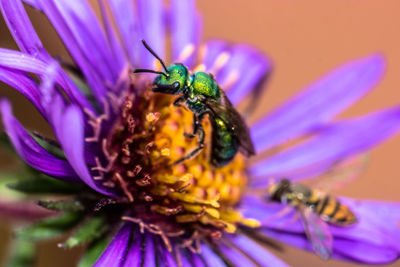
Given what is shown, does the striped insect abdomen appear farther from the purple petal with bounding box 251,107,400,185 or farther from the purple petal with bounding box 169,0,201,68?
the purple petal with bounding box 169,0,201,68

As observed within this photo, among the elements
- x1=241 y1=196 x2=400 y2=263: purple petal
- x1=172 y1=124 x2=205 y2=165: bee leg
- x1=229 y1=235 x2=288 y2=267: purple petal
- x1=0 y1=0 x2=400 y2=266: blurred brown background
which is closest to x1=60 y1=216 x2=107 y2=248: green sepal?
x1=172 y1=124 x2=205 y2=165: bee leg

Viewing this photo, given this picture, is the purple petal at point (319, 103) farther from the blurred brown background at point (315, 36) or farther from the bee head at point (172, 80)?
the blurred brown background at point (315, 36)

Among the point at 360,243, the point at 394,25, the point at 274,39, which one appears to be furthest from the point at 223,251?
the point at 394,25

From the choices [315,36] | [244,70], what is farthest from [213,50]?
[315,36]

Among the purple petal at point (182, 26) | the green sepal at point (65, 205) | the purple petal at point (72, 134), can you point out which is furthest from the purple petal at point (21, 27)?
the purple petal at point (182, 26)

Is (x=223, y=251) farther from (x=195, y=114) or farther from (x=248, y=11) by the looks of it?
(x=248, y=11)

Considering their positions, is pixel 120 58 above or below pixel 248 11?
below

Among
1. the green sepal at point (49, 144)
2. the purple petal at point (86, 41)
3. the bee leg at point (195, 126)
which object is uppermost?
the purple petal at point (86, 41)
